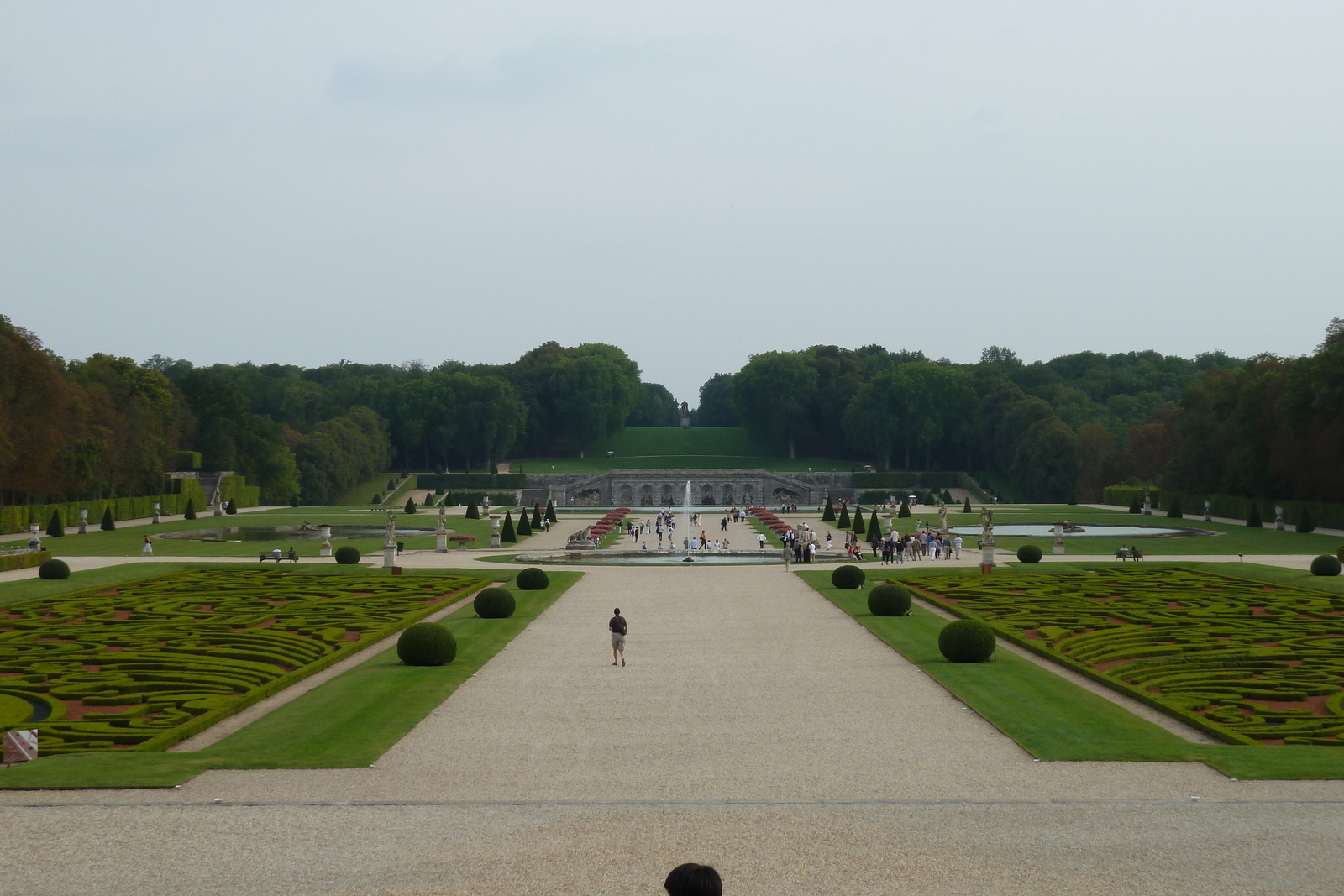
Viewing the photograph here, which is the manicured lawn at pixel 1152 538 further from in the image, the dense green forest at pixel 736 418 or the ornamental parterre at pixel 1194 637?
the ornamental parterre at pixel 1194 637

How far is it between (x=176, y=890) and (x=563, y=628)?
1612 centimetres

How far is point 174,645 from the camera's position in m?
22.5

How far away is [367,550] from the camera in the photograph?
159 feet

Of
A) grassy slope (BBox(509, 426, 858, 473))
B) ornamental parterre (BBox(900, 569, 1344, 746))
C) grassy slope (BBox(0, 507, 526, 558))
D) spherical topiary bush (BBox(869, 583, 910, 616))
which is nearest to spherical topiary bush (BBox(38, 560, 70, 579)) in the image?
grassy slope (BBox(0, 507, 526, 558))

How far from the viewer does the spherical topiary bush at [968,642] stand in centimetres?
2069

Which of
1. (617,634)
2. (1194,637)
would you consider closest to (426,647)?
(617,634)

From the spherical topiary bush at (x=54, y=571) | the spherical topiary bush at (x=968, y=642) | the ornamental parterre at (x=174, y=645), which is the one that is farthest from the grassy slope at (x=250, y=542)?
the spherical topiary bush at (x=968, y=642)

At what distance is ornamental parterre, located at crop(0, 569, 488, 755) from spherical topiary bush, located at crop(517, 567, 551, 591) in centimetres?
164

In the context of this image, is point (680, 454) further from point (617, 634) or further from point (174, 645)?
point (617, 634)

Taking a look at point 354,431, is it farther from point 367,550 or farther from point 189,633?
point 189,633

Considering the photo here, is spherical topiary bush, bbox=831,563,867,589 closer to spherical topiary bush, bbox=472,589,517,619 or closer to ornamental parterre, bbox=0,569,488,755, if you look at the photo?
ornamental parterre, bbox=0,569,488,755

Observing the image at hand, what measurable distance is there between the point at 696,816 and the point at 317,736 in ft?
19.2

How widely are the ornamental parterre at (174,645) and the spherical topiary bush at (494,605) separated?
1492 millimetres

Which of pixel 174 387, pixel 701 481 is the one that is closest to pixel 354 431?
pixel 174 387
